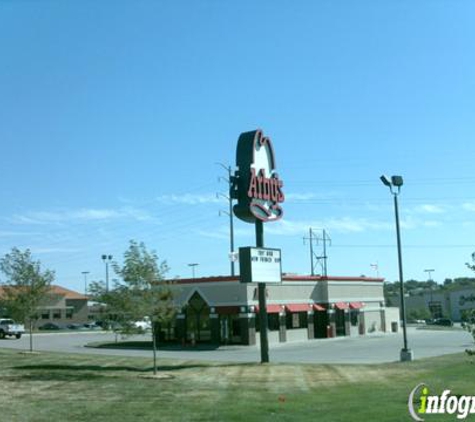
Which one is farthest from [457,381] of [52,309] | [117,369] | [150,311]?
[52,309]

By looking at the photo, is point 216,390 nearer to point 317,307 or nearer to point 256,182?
point 256,182

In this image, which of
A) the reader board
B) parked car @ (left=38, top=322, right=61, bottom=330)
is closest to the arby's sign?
the reader board

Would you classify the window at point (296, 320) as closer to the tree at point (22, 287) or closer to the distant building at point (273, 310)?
the distant building at point (273, 310)

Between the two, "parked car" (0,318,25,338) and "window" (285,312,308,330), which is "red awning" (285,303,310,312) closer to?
"window" (285,312,308,330)

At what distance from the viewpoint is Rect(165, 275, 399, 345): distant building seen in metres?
47.4

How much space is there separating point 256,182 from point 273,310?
21.6 metres

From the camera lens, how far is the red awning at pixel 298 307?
51537 mm

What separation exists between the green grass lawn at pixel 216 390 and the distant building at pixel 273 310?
1580cm

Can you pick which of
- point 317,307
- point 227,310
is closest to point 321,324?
point 317,307

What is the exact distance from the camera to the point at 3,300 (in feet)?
115

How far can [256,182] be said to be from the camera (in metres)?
29.6

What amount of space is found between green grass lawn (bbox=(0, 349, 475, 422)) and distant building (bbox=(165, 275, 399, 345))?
51.8 feet

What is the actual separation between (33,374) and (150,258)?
556cm

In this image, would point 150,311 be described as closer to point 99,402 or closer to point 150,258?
point 150,258
